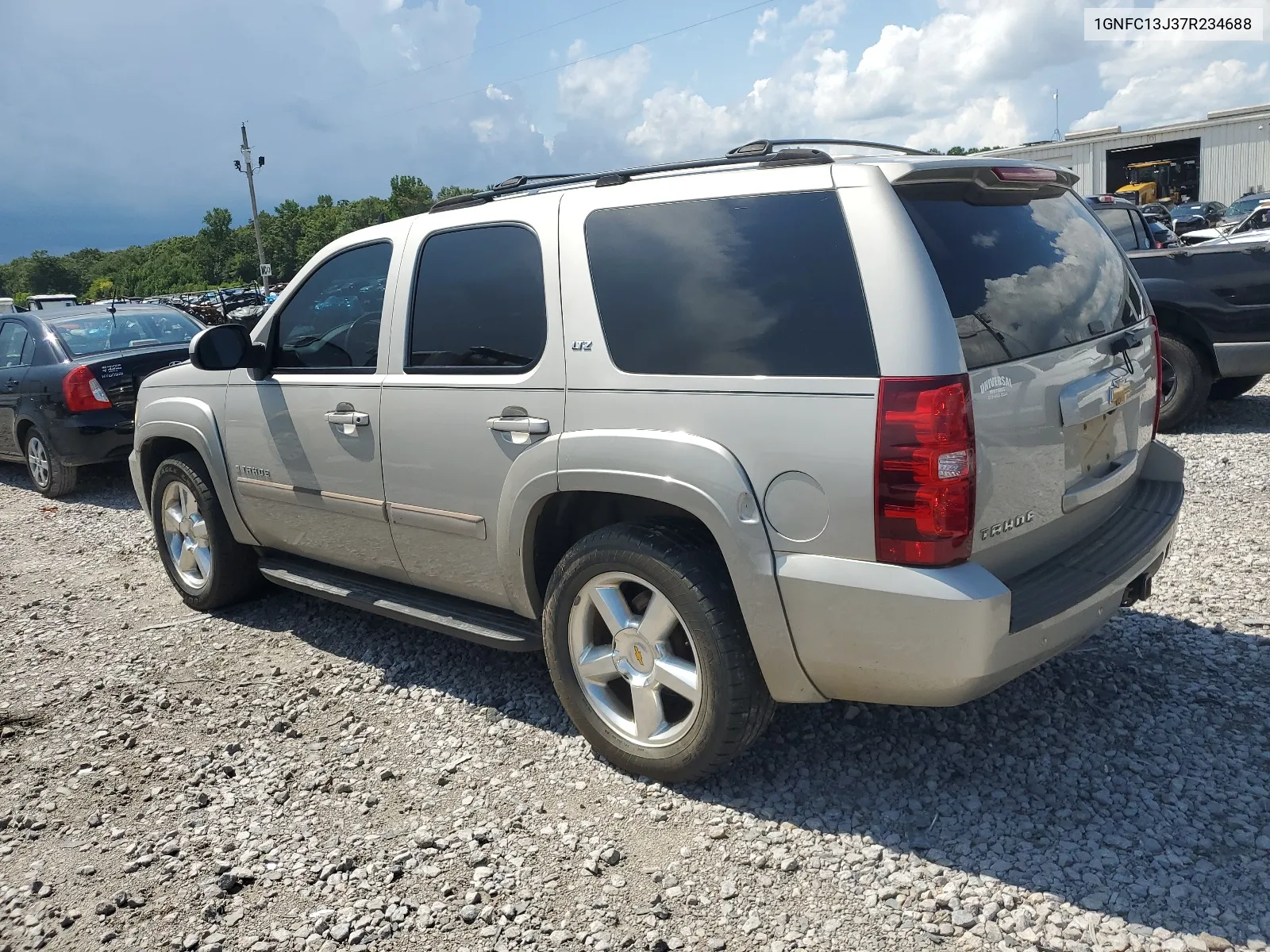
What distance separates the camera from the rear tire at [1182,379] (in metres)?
7.47

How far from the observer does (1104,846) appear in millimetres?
2814

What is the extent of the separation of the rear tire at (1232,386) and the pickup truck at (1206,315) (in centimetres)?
7

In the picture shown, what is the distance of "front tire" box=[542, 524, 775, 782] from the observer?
2975 millimetres

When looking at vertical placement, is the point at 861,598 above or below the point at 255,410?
below

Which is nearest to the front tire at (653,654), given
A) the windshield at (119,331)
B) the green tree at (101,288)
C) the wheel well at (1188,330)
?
the wheel well at (1188,330)

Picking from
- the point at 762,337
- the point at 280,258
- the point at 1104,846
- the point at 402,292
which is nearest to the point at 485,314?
the point at 402,292

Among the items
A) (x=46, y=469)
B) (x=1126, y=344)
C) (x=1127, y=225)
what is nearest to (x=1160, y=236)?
(x=1127, y=225)

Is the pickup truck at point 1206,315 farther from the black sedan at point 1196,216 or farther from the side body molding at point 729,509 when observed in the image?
the black sedan at point 1196,216

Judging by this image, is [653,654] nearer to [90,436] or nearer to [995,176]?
[995,176]

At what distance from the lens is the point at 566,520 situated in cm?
354

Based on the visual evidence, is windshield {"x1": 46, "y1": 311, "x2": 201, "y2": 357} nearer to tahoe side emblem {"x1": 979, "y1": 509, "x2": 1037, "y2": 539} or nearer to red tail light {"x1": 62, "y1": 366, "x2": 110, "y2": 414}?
red tail light {"x1": 62, "y1": 366, "x2": 110, "y2": 414}

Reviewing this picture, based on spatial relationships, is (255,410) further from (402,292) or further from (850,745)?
(850,745)

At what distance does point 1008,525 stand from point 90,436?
26.8 ft

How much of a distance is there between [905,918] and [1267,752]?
1.52m
